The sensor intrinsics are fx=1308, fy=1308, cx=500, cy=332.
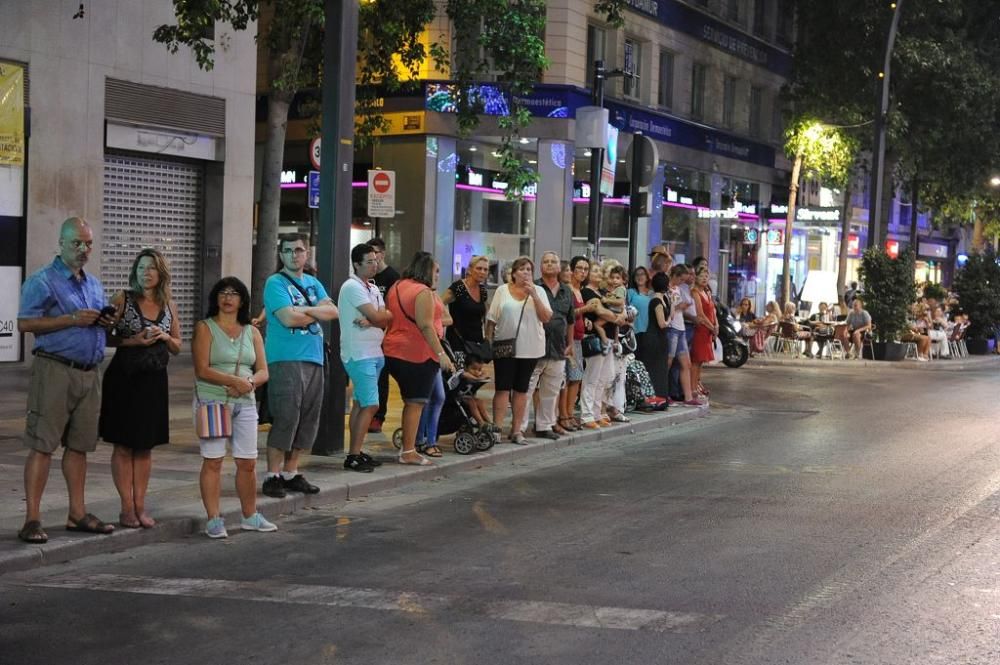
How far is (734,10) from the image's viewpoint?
3962 centimetres

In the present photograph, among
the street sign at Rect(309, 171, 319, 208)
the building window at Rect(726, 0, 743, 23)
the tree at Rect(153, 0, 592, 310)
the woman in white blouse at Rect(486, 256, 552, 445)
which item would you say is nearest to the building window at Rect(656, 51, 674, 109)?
the building window at Rect(726, 0, 743, 23)

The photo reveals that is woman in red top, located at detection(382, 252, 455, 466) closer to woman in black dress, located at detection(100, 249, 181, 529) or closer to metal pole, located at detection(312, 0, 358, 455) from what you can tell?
metal pole, located at detection(312, 0, 358, 455)

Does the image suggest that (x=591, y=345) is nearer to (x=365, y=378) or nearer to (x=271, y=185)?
(x=365, y=378)

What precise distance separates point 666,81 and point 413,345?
2656 cm

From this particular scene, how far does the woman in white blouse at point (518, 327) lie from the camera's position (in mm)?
12906

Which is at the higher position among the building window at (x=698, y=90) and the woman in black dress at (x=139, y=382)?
the building window at (x=698, y=90)

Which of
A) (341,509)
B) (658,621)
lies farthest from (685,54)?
(658,621)

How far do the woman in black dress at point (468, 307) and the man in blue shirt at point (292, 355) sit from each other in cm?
307

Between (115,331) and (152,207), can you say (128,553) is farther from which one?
(152,207)

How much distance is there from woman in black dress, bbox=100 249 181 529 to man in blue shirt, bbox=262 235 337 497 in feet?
3.62

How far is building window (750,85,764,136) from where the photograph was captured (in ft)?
137

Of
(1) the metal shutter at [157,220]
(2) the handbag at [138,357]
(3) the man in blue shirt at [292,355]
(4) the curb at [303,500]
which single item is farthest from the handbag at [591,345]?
(1) the metal shutter at [157,220]

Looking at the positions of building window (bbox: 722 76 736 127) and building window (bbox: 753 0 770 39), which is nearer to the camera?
building window (bbox: 722 76 736 127)

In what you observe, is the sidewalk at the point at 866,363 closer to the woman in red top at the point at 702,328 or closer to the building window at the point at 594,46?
the building window at the point at 594,46
